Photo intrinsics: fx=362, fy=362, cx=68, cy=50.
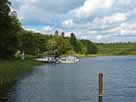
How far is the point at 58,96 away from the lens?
4600 cm

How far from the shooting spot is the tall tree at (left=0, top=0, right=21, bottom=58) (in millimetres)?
87812

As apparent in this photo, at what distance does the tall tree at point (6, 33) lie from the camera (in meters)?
87.8

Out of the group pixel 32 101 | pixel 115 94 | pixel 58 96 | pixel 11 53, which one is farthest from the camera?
pixel 11 53

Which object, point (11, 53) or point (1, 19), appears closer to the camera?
point (1, 19)

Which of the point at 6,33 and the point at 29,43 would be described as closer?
the point at 6,33

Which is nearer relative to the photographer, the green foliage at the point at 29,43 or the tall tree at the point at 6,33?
the tall tree at the point at 6,33

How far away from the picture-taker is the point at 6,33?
8962 centimetres

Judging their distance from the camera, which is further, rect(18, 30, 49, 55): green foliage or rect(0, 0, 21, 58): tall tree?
rect(18, 30, 49, 55): green foliage

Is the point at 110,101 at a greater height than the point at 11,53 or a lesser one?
lesser

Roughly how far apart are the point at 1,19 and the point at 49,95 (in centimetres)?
4408

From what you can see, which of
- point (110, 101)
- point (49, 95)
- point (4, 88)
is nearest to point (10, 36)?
point (4, 88)

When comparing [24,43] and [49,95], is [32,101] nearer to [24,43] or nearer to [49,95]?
[49,95]

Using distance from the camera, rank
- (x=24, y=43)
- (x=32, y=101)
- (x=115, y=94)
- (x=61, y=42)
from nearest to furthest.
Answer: (x=32, y=101), (x=115, y=94), (x=24, y=43), (x=61, y=42)

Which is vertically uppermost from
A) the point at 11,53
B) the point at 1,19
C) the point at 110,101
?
the point at 1,19
